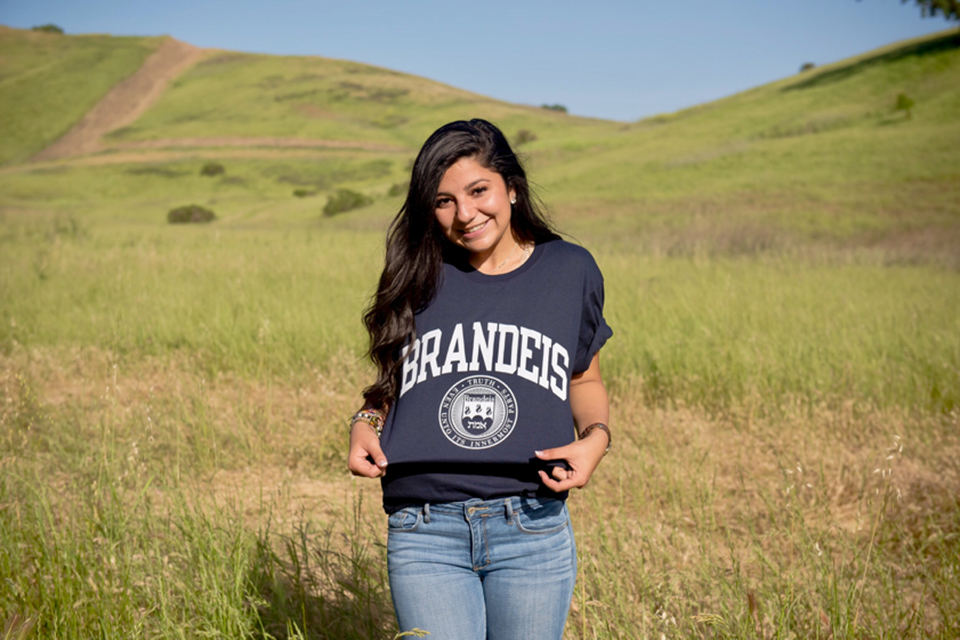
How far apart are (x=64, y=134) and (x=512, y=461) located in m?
74.2

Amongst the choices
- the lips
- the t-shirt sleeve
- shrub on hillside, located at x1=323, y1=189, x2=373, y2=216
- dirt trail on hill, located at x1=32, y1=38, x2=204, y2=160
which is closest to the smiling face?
the lips

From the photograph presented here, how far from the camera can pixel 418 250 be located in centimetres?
181

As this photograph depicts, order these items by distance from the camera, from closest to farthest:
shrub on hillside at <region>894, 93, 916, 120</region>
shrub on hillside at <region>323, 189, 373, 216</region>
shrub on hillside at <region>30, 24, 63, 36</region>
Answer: shrub on hillside at <region>323, 189, 373, 216</region> < shrub on hillside at <region>894, 93, 916, 120</region> < shrub on hillside at <region>30, 24, 63, 36</region>

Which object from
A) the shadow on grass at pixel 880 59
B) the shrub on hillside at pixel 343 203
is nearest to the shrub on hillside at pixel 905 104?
the shadow on grass at pixel 880 59

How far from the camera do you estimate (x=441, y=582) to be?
150cm

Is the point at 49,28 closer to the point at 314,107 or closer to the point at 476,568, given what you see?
the point at 314,107

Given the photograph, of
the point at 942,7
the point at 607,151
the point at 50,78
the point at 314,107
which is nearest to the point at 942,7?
the point at 942,7

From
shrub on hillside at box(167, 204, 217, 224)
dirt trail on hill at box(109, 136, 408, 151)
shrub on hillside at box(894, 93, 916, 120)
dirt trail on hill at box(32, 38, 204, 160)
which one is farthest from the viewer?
dirt trail on hill at box(32, 38, 204, 160)

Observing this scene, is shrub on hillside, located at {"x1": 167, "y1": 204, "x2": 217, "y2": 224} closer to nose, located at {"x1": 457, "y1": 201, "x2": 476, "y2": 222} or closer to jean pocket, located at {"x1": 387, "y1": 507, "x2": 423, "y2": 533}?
nose, located at {"x1": 457, "y1": 201, "x2": 476, "y2": 222}

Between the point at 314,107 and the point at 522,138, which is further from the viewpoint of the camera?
the point at 314,107

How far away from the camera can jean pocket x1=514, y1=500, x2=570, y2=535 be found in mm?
1517

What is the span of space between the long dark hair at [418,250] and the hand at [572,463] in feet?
1.56

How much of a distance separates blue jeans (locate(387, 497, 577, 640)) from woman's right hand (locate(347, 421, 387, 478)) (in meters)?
0.12

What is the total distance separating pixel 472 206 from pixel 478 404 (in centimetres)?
52
